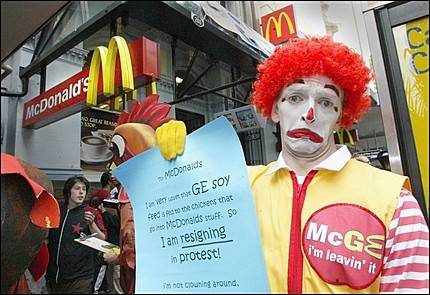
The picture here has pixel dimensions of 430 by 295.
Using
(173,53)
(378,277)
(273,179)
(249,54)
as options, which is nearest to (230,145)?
(273,179)

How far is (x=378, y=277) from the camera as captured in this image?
681 millimetres

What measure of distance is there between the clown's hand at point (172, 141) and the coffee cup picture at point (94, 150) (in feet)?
0.61

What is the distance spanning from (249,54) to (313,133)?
2.14 feet

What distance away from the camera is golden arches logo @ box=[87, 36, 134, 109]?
94 cm

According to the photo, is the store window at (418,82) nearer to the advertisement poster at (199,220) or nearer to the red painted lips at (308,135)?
the red painted lips at (308,135)

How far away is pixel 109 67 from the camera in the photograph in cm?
96

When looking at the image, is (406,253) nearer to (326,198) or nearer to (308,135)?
(326,198)

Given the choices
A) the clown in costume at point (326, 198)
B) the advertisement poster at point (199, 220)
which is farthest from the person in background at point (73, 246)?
the clown in costume at point (326, 198)

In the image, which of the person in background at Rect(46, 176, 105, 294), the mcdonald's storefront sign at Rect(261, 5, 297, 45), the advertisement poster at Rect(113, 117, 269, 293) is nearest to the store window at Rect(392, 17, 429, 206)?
the advertisement poster at Rect(113, 117, 269, 293)

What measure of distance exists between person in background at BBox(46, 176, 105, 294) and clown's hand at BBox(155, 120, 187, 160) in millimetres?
212

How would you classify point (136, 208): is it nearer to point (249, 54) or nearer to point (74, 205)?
point (74, 205)

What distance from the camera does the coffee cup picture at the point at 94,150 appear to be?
885 millimetres

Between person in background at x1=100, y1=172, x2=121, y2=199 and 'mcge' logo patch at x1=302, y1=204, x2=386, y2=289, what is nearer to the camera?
'mcge' logo patch at x1=302, y1=204, x2=386, y2=289

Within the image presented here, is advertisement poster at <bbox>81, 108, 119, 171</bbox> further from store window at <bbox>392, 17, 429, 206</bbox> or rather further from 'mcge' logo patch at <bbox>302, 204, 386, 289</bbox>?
store window at <bbox>392, 17, 429, 206</bbox>
